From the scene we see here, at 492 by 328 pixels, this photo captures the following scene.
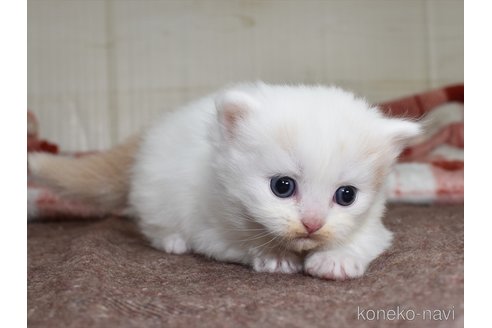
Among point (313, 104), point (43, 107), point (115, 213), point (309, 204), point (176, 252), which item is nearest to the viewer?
point (309, 204)

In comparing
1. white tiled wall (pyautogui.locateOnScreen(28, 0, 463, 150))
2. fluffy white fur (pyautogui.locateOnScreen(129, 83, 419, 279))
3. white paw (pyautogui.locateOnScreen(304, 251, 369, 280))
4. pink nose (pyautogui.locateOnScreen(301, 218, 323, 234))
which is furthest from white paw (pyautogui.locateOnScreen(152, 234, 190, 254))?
white tiled wall (pyautogui.locateOnScreen(28, 0, 463, 150))

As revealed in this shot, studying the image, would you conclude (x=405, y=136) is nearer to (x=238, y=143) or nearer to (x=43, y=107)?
(x=238, y=143)

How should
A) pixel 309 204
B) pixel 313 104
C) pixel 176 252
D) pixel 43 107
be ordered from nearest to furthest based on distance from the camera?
pixel 309 204
pixel 313 104
pixel 176 252
pixel 43 107

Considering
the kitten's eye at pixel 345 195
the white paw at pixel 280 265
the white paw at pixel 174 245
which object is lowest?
the white paw at pixel 174 245

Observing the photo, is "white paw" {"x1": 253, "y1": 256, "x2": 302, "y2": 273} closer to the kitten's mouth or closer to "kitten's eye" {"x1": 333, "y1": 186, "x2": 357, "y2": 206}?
the kitten's mouth

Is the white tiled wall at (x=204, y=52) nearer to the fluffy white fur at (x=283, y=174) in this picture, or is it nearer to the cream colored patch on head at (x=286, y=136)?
the fluffy white fur at (x=283, y=174)

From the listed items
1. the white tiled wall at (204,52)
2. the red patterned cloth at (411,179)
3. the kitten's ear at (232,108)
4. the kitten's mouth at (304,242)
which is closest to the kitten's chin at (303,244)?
the kitten's mouth at (304,242)

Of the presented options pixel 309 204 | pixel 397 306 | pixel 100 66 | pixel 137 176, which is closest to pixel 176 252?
pixel 137 176
